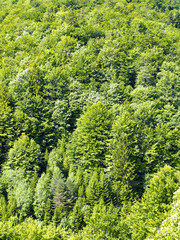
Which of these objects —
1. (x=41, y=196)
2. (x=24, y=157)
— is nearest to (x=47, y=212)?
(x=41, y=196)

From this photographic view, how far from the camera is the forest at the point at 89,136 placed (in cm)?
3969

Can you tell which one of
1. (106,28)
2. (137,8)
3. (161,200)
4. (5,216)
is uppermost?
(137,8)

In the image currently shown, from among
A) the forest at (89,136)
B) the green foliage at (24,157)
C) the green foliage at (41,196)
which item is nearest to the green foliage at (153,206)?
the forest at (89,136)

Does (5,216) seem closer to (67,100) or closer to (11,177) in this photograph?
(11,177)

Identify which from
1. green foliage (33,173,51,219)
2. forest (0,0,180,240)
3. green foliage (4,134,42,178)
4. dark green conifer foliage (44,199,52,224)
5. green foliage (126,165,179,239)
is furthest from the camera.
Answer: green foliage (4,134,42,178)

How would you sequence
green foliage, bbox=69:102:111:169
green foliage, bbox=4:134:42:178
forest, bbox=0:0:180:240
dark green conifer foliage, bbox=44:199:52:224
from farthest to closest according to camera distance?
green foliage, bbox=69:102:111:169 → green foliage, bbox=4:134:42:178 → dark green conifer foliage, bbox=44:199:52:224 → forest, bbox=0:0:180:240

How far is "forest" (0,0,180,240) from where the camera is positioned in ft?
130

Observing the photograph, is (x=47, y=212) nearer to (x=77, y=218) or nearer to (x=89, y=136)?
(x=77, y=218)

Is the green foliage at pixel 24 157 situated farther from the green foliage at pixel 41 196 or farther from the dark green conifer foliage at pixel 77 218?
the dark green conifer foliage at pixel 77 218

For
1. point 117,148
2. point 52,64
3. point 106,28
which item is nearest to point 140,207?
point 117,148

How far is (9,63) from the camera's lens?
89250 mm

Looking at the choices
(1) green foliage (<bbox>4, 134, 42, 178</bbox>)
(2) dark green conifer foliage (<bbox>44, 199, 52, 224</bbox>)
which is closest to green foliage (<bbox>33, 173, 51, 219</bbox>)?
(2) dark green conifer foliage (<bbox>44, 199, 52, 224</bbox>)

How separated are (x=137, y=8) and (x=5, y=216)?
14850 cm

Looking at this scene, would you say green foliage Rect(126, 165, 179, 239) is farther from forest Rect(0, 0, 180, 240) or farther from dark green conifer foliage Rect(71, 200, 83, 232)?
dark green conifer foliage Rect(71, 200, 83, 232)
